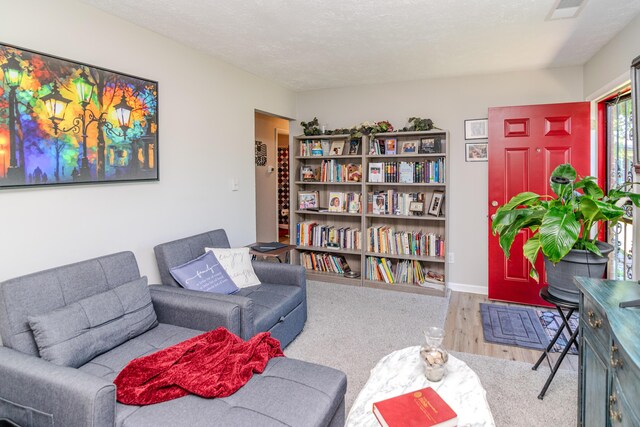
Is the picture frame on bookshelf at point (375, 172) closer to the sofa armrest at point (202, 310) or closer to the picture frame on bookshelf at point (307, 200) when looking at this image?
the picture frame on bookshelf at point (307, 200)

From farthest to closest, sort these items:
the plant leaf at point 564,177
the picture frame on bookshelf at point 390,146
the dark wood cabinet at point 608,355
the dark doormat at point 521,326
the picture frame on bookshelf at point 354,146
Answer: the picture frame on bookshelf at point 354,146, the picture frame on bookshelf at point 390,146, the dark doormat at point 521,326, the plant leaf at point 564,177, the dark wood cabinet at point 608,355

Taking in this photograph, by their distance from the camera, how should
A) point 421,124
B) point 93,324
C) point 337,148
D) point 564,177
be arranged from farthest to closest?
point 337,148 < point 421,124 < point 564,177 < point 93,324

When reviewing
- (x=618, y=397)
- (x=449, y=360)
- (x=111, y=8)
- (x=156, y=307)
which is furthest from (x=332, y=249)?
(x=618, y=397)

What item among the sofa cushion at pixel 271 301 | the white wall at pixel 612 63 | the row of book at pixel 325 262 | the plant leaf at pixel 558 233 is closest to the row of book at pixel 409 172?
the row of book at pixel 325 262

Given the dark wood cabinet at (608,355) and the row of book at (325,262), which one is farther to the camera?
the row of book at (325,262)

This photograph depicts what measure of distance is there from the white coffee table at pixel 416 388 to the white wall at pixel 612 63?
2550 mm

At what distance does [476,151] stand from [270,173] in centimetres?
328

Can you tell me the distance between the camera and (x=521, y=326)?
328 centimetres

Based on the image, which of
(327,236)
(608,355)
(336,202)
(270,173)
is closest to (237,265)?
(327,236)

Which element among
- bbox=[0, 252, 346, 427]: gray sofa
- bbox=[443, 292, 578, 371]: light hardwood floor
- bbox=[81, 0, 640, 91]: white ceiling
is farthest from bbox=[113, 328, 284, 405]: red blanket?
bbox=[81, 0, 640, 91]: white ceiling

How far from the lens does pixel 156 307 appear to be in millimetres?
2355

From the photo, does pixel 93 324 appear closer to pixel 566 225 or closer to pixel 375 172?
pixel 566 225

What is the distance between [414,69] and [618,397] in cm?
336

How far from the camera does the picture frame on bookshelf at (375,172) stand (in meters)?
4.39
